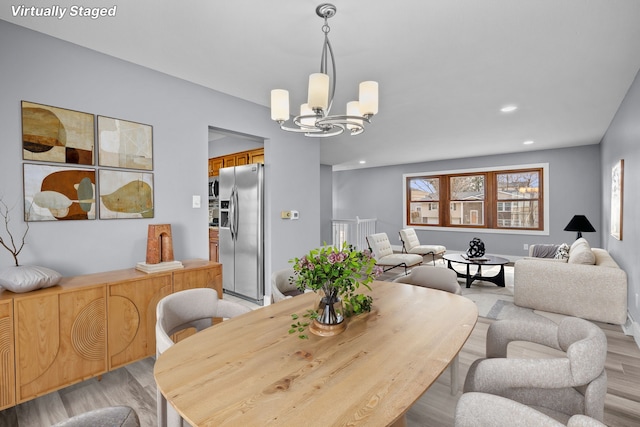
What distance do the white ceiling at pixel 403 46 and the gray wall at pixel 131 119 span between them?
0.45 feet

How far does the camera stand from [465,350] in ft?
9.39

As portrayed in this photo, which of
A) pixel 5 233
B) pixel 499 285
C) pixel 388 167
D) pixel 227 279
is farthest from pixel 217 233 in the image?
pixel 388 167

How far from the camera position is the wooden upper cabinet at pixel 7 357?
1.80 m

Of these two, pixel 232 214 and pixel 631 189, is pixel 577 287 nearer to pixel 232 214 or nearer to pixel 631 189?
pixel 631 189

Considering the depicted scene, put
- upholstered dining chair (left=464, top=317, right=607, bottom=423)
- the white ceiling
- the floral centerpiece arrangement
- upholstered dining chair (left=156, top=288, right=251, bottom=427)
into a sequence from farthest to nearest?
the white ceiling
upholstered dining chair (left=156, top=288, right=251, bottom=427)
the floral centerpiece arrangement
upholstered dining chair (left=464, top=317, right=607, bottom=423)

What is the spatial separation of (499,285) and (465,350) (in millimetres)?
2598

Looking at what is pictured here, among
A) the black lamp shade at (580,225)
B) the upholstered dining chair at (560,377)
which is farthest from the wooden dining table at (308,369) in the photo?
the black lamp shade at (580,225)

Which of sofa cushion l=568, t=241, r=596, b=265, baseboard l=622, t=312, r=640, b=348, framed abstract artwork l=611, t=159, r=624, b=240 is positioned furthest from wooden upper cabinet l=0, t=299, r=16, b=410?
framed abstract artwork l=611, t=159, r=624, b=240

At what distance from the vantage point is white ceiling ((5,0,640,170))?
2020 millimetres

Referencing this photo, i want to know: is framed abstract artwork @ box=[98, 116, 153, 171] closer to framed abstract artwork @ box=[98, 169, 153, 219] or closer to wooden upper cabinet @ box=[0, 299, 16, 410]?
framed abstract artwork @ box=[98, 169, 153, 219]

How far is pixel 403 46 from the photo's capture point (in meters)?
2.46

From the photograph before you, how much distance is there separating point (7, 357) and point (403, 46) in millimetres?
3227

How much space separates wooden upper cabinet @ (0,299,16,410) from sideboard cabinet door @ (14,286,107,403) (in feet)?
0.08

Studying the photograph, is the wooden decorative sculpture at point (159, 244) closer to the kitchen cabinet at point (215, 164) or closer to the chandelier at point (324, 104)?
the chandelier at point (324, 104)
